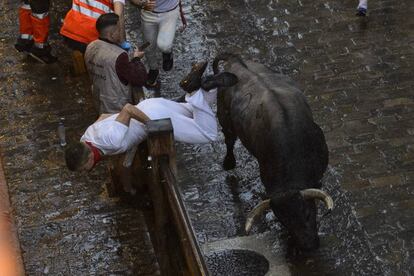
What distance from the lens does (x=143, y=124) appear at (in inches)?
323

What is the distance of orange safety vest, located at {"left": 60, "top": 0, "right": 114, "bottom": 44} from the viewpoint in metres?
10.2

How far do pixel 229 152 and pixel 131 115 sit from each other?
2.42 m

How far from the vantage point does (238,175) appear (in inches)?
406

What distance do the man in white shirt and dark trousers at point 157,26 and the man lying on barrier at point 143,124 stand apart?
242 centimetres

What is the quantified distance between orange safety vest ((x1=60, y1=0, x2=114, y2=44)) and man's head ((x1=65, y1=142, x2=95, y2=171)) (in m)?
2.64

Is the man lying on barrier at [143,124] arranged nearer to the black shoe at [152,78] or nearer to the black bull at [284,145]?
the black bull at [284,145]

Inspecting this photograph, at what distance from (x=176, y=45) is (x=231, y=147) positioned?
3.12 metres

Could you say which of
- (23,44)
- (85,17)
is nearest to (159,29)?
(85,17)

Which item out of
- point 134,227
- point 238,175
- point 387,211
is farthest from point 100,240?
point 387,211

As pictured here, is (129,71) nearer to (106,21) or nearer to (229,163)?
(106,21)

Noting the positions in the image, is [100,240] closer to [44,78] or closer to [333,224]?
[333,224]

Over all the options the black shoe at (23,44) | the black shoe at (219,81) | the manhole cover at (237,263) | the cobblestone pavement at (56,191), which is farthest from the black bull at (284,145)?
the black shoe at (23,44)

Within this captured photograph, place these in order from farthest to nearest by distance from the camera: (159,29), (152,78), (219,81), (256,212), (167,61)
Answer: (167,61) → (152,78) → (159,29) → (219,81) → (256,212)

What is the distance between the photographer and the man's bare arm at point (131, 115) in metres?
8.09
